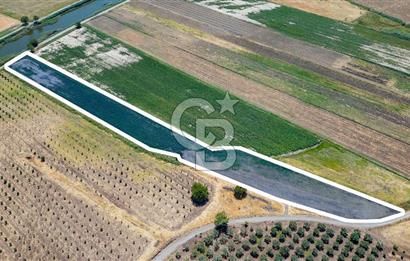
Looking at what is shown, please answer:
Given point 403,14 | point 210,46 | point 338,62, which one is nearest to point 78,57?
point 210,46

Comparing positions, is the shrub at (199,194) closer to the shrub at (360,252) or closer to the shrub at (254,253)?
the shrub at (254,253)

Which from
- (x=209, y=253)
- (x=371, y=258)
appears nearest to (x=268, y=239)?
(x=209, y=253)

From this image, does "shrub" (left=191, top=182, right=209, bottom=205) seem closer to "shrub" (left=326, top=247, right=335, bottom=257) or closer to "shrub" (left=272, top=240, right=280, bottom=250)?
"shrub" (left=272, top=240, right=280, bottom=250)

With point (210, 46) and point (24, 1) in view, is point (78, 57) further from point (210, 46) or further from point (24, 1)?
point (24, 1)

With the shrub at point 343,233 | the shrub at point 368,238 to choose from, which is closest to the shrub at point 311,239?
the shrub at point 343,233

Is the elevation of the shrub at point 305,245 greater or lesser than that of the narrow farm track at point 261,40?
lesser
